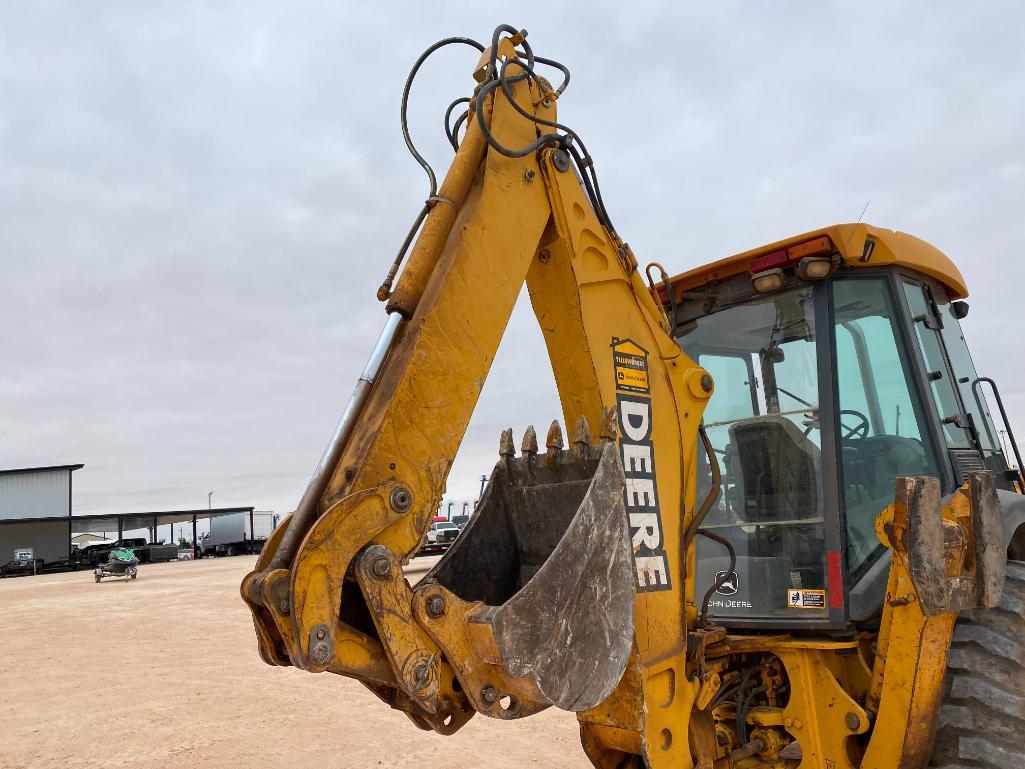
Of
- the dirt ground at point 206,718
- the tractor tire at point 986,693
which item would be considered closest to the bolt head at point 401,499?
the tractor tire at point 986,693

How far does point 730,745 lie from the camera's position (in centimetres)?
355

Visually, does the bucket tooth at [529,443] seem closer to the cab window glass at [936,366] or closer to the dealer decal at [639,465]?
the dealer decal at [639,465]

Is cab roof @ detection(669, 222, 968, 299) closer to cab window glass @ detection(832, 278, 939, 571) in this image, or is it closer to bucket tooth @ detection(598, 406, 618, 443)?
cab window glass @ detection(832, 278, 939, 571)

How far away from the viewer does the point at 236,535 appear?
155ft

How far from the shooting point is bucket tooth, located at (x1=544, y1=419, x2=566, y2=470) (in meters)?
3.36

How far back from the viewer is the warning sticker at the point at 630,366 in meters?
3.21

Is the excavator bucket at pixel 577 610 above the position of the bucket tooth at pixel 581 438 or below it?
below

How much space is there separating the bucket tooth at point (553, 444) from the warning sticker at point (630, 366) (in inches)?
13.5

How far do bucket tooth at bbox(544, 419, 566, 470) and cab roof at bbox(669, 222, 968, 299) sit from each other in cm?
126

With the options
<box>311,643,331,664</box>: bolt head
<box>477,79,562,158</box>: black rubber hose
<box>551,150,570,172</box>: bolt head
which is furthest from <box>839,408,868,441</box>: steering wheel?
<box>311,643,331,664</box>: bolt head

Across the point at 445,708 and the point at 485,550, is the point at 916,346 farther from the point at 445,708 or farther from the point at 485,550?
the point at 445,708

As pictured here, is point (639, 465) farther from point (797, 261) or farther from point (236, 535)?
point (236, 535)

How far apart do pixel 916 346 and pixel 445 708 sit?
8.50 ft

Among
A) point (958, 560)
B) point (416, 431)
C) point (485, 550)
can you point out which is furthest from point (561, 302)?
point (958, 560)
